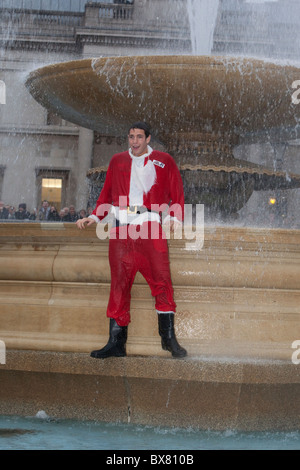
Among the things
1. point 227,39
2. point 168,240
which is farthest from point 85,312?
point 227,39

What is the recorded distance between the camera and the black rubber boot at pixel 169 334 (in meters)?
3.88

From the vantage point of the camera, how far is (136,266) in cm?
396

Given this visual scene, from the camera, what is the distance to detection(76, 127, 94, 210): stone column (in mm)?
29016

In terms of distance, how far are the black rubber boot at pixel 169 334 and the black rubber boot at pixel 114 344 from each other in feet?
0.76

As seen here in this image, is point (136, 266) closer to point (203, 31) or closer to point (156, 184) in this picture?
point (156, 184)

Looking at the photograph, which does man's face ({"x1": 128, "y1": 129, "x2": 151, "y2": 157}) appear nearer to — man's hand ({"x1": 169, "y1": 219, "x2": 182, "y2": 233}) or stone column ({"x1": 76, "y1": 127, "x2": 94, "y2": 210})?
man's hand ({"x1": 169, "y1": 219, "x2": 182, "y2": 233})

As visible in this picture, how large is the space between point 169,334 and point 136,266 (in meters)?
0.45

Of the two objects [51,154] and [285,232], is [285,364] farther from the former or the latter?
[51,154]

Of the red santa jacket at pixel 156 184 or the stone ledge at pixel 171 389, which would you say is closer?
the stone ledge at pixel 171 389

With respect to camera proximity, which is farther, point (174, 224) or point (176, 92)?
point (176, 92)

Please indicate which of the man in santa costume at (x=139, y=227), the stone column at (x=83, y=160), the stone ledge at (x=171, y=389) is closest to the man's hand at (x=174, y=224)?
the man in santa costume at (x=139, y=227)

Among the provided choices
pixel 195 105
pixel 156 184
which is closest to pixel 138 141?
pixel 156 184

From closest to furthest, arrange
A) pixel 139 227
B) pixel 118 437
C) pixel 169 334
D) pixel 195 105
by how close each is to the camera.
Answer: pixel 118 437 → pixel 169 334 → pixel 139 227 → pixel 195 105

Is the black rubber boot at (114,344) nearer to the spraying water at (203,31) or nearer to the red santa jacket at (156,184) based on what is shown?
the red santa jacket at (156,184)
